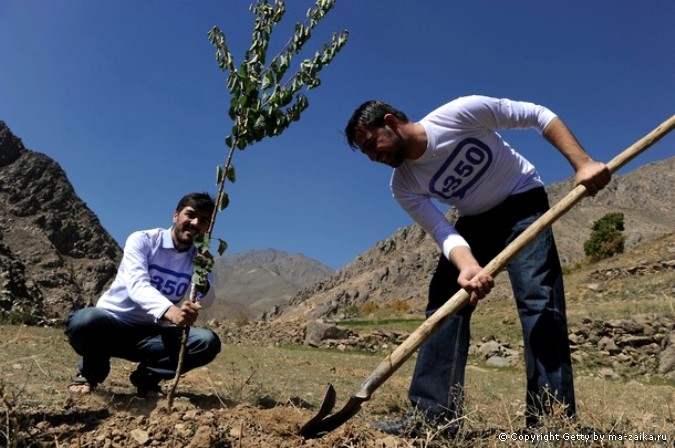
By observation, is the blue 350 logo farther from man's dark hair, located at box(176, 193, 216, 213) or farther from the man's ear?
man's dark hair, located at box(176, 193, 216, 213)

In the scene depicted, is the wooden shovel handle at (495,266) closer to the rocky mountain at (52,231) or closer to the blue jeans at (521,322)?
the blue jeans at (521,322)

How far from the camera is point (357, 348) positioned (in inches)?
576

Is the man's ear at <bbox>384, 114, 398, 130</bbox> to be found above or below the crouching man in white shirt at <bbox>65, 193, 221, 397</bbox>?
above

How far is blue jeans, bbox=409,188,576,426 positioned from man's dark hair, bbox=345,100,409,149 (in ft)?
2.76

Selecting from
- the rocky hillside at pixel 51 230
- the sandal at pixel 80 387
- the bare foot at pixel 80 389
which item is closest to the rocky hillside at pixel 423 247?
the rocky hillside at pixel 51 230

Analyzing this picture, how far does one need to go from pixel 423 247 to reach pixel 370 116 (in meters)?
70.8

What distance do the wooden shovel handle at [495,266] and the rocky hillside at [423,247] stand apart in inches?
1953

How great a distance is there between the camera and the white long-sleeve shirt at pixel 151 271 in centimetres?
365

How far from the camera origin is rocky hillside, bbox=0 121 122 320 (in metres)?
35.9

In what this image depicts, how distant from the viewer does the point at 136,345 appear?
3.79 metres

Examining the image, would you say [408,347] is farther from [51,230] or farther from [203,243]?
[51,230]

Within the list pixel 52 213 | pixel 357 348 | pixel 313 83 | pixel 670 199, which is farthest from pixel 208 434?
pixel 670 199

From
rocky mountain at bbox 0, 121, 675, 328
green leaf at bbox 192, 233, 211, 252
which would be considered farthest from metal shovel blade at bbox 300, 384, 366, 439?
rocky mountain at bbox 0, 121, 675, 328

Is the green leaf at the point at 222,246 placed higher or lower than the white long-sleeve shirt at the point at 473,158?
lower
